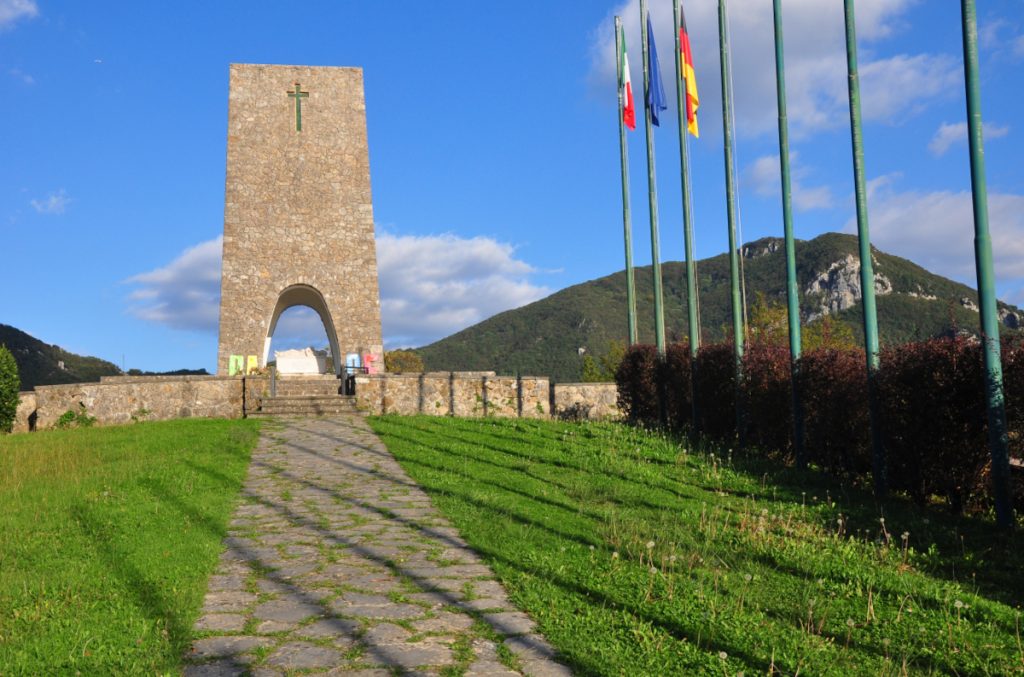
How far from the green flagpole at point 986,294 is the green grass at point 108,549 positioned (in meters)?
7.54

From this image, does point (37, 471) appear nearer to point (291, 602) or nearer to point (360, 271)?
point (291, 602)

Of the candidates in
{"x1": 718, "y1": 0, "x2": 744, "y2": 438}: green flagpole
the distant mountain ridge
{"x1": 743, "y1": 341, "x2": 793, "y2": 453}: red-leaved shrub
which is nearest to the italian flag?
{"x1": 718, "y1": 0, "x2": 744, "y2": 438}: green flagpole

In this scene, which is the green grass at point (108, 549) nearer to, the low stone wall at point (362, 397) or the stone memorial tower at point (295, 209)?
the low stone wall at point (362, 397)

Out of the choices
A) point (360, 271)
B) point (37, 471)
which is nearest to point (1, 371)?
point (37, 471)

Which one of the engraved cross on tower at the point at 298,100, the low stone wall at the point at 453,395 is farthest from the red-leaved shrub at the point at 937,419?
the engraved cross on tower at the point at 298,100

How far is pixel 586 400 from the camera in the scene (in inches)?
902

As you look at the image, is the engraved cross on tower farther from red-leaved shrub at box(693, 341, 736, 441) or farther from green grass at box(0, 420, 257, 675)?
red-leaved shrub at box(693, 341, 736, 441)

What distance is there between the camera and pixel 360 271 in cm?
2958

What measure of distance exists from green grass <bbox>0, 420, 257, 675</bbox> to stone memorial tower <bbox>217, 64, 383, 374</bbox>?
1476 cm

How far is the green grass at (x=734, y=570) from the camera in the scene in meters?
4.99

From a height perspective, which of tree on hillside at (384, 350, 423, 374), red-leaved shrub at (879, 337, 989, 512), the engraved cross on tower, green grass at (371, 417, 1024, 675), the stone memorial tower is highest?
the engraved cross on tower

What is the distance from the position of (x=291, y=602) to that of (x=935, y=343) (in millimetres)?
7674

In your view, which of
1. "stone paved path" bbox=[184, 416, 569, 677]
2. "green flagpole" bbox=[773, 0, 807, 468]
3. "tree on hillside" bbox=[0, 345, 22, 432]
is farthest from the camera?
"tree on hillside" bbox=[0, 345, 22, 432]

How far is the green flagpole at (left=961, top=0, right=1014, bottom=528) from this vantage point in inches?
332
